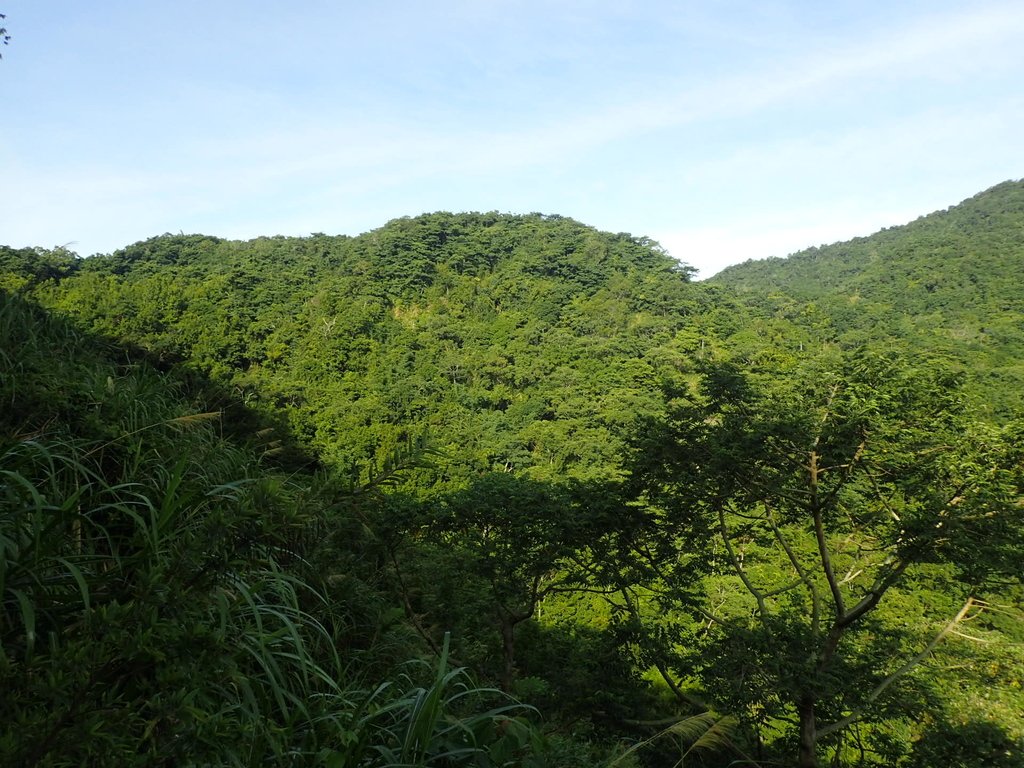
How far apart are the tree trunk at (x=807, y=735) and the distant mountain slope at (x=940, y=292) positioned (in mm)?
12700

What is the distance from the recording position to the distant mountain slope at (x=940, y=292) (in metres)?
27.2

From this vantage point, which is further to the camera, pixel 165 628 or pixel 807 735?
pixel 807 735

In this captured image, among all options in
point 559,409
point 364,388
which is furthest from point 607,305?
point 364,388

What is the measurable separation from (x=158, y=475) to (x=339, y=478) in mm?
500

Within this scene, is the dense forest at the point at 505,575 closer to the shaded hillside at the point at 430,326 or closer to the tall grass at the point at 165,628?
the tall grass at the point at 165,628

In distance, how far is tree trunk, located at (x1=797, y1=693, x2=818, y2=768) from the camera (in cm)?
521

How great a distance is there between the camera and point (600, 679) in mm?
6973

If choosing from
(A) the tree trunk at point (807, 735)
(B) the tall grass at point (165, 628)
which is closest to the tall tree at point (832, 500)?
(A) the tree trunk at point (807, 735)

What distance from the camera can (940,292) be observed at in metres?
39.9

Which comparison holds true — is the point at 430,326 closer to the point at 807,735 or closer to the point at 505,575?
the point at 505,575

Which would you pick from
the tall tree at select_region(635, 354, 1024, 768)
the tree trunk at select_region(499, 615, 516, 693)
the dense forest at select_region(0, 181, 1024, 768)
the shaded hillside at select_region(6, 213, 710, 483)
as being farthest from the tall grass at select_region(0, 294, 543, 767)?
the shaded hillside at select_region(6, 213, 710, 483)

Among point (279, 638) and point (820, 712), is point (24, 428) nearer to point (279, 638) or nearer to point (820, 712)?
point (279, 638)

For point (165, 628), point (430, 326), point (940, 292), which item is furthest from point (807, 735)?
point (940, 292)

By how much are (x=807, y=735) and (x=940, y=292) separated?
141 feet
